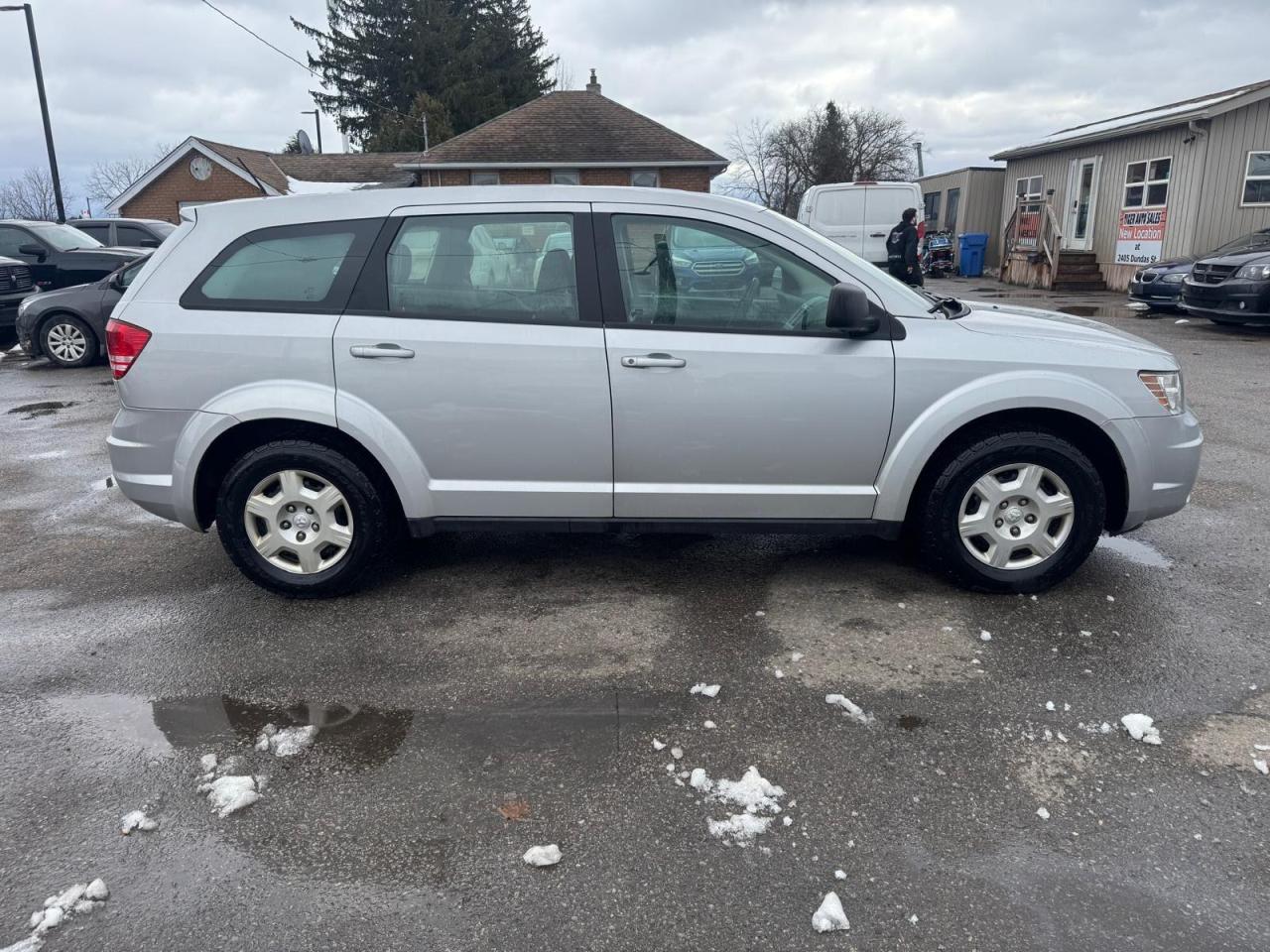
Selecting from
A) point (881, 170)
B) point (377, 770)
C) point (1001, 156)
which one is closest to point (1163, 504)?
point (377, 770)

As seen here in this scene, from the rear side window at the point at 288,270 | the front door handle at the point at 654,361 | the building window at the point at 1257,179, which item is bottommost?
the front door handle at the point at 654,361

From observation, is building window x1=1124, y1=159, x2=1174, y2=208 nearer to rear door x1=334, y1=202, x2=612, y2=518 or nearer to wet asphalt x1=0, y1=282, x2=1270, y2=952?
wet asphalt x1=0, y1=282, x2=1270, y2=952

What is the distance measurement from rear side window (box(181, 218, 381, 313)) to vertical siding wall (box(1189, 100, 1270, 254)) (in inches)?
722

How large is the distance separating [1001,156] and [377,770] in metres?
25.9

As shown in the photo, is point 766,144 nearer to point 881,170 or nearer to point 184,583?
point 881,170

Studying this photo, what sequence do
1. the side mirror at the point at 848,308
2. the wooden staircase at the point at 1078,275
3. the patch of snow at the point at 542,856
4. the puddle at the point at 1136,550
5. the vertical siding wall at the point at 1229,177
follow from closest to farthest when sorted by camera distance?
the patch of snow at the point at 542,856 → the side mirror at the point at 848,308 → the puddle at the point at 1136,550 → the vertical siding wall at the point at 1229,177 → the wooden staircase at the point at 1078,275

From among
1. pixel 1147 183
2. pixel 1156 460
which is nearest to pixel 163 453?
pixel 1156 460

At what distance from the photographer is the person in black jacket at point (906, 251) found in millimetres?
14773

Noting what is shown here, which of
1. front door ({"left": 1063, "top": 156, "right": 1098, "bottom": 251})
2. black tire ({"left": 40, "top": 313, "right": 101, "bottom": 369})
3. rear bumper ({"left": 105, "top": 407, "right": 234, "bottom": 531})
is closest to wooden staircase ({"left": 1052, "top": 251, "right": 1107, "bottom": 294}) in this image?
front door ({"left": 1063, "top": 156, "right": 1098, "bottom": 251})

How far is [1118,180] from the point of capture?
1977 centimetres

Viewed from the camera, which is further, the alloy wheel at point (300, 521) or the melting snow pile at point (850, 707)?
the alloy wheel at point (300, 521)

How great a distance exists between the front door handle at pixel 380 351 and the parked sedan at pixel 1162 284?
48.9 feet

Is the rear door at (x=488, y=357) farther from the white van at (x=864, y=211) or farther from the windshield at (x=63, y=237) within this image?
the white van at (x=864, y=211)

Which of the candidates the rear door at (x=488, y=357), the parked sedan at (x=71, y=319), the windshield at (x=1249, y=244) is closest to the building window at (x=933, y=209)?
the windshield at (x=1249, y=244)
